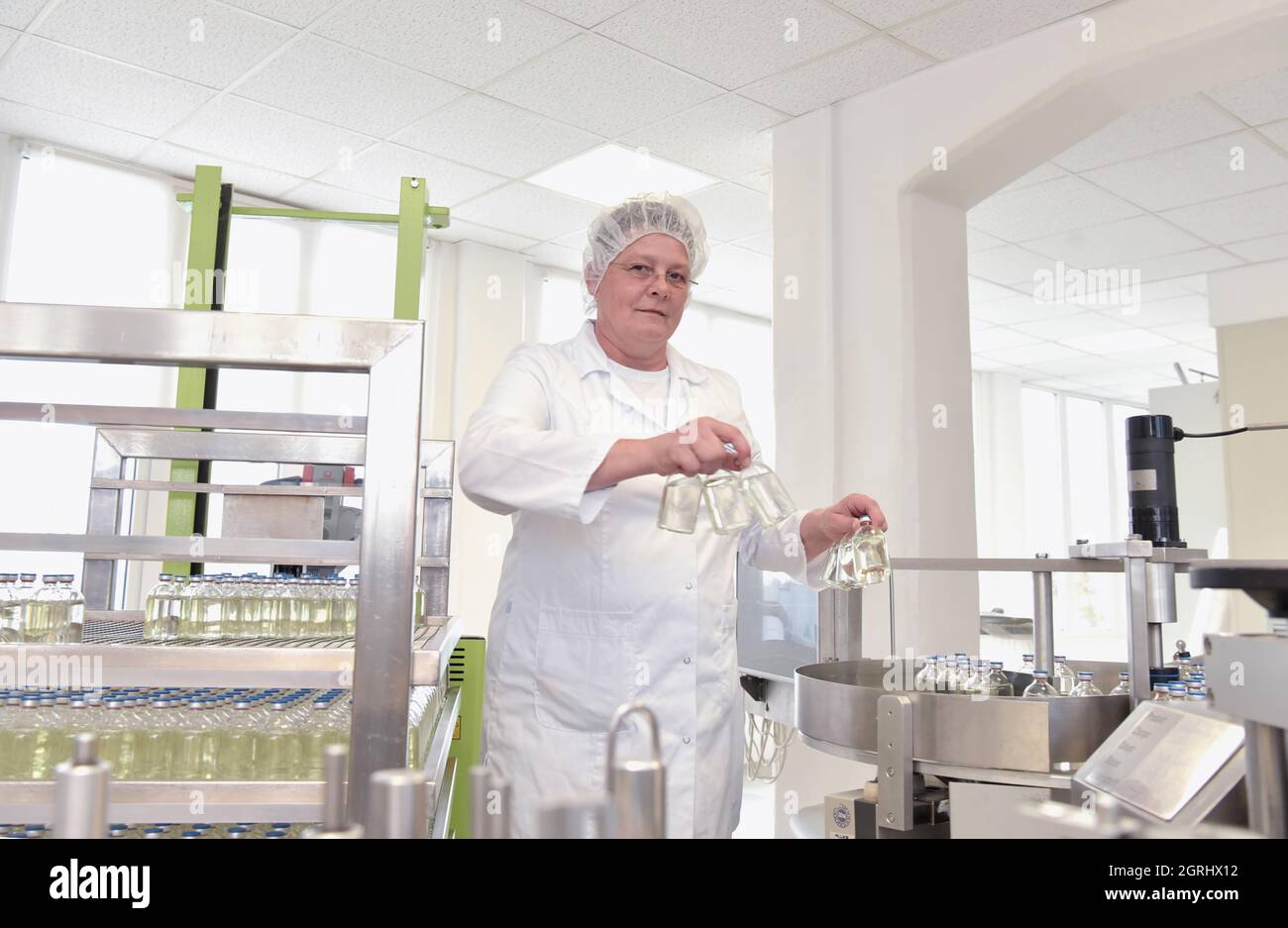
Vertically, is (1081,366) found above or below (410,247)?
above

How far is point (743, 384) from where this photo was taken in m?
6.82

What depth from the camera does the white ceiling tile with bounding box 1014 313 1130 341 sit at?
6758 mm

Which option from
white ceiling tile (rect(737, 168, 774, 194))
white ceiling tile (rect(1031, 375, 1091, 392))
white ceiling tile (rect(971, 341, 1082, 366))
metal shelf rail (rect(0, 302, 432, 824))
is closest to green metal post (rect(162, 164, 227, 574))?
metal shelf rail (rect(0, 302, 432, 824))

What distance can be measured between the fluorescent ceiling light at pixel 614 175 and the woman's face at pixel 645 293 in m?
2.45

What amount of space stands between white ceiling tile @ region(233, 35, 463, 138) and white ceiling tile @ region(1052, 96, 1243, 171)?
97.0 inches

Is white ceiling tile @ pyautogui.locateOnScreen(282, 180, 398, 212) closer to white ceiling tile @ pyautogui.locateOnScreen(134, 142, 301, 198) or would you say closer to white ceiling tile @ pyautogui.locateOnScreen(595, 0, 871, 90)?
white ceiling tile @ pyautogui.locateOnScreen(134, 142, 301, 198)

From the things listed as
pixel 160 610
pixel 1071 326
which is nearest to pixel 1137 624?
pixel 160 610

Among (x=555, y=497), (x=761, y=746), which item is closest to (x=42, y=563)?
(x=761, y=746)

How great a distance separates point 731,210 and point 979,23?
1801mm

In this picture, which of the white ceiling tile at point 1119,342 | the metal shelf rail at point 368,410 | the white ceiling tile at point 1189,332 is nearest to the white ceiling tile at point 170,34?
the metal shelf rail at point 368,410

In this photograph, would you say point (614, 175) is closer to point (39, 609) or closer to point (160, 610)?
point (160, 610)

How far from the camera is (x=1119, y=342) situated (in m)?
7.38

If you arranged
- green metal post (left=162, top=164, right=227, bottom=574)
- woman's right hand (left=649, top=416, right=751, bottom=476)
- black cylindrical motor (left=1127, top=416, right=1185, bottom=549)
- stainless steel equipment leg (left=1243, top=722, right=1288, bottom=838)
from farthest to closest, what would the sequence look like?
1. green metal post (left=162, top=164, right=227, bottom=574)
2. black cylindrical motor (left=1127, top=416, right=1185, bottom=549)
3. woman's right hand (left=649, top=416, right=751, bottom=476)
4. stainless steel equipment leg (left=1243, top=722, right=1288, bottom=838)

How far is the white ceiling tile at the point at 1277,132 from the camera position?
384 cm
